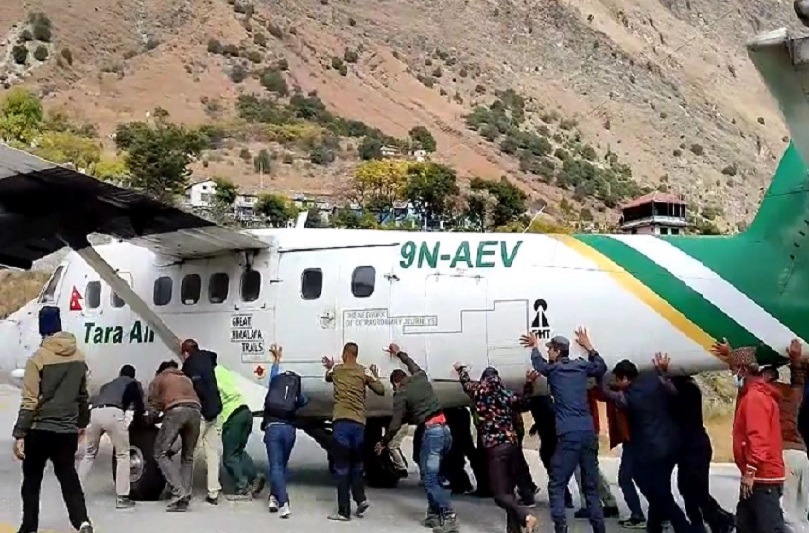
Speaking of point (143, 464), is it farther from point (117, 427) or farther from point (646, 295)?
point (646, 295)

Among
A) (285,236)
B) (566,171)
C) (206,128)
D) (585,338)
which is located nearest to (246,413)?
(285,236)

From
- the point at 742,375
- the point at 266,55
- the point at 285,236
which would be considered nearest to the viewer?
the point at 742,375

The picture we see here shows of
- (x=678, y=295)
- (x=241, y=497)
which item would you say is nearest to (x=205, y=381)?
(x=241, y=497)

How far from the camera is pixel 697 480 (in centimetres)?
1005

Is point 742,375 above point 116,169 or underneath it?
underneath

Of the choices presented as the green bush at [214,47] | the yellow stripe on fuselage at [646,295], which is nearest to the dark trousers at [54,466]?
the yellow stripe on fuselage at [646,295]

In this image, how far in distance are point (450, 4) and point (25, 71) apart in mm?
63673

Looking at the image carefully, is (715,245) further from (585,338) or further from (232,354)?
(232,354)

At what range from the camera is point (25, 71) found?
334 ft

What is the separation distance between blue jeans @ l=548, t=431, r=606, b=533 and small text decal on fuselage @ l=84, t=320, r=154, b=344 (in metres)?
6.85

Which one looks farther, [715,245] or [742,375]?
[715,245]

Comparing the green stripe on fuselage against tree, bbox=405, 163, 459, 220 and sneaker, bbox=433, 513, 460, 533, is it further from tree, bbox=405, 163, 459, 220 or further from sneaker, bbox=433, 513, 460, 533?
tree, bbox=405, 163, 459, 220

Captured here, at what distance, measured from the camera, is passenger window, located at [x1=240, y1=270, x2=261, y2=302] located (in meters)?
13.6

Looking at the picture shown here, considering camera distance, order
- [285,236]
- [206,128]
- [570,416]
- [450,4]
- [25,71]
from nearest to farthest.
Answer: [570,416], [285,236], [206,128], [25,71], [450,4]
